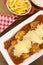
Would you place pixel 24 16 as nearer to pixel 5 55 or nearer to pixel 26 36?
pixel 26 36

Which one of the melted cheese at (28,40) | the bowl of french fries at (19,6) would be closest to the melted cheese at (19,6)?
the bowl of french fries at (19,6)

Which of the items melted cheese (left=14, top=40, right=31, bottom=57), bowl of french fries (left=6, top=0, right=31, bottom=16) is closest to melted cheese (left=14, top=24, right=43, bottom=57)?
melted cheese (left=14, top=40, right=31, bottom=57)

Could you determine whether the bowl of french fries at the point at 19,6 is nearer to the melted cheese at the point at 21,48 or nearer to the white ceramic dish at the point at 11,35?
the white ceramic dish at the point at 11,35

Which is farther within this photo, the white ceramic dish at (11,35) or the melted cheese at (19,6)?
the melted cheese at (19,6)

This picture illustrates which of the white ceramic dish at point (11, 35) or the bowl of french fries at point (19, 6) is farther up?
the bowl of french fries at point (19, 6)

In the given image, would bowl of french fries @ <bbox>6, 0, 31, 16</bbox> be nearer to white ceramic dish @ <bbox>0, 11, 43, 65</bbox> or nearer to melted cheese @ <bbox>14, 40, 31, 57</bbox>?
white ceramic dish @ <bbox>0, 11, 43, 65</bbox>

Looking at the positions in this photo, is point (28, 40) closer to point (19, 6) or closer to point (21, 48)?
point (21, 48)
